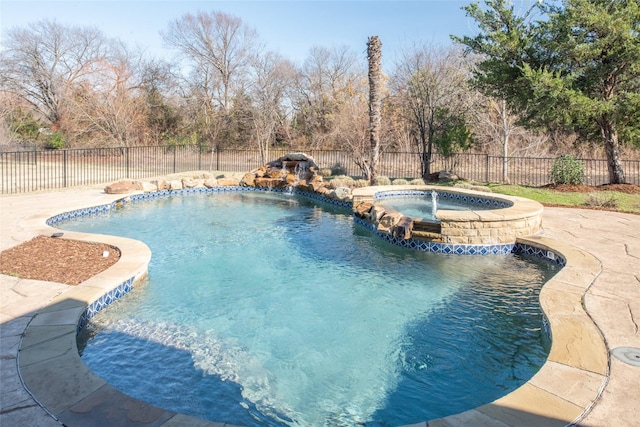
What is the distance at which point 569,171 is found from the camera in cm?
1240

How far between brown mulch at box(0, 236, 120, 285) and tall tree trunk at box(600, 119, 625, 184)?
1315cm

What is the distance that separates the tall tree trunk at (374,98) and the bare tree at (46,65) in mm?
19584

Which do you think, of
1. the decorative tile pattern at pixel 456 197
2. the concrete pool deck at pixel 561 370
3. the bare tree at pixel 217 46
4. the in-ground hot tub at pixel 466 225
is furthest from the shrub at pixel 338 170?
the bare tree at pixel 217 46

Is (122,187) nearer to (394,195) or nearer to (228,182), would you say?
(228,182)

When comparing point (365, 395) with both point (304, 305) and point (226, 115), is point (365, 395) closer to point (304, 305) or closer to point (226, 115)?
point (304, 305)

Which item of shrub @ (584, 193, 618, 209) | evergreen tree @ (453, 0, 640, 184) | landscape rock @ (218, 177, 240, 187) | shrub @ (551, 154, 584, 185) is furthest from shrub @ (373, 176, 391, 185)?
shrub @ (584, 193, 618, 209)

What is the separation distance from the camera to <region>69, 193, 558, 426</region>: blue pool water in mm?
3264

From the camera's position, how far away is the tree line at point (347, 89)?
11.4m

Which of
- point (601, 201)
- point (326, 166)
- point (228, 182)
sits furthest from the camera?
point (326, 166)

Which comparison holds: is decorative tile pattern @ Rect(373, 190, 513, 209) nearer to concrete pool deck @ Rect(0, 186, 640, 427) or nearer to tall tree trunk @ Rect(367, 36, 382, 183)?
tall tree trunk @ Rect(367, 36, 382, 183)

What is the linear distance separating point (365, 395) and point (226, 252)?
4.32 metres

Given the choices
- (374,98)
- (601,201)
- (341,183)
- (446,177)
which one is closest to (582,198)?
(601,201)

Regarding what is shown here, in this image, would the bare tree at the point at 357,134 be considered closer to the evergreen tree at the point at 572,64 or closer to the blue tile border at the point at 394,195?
the blue tile border at the point at 394,195

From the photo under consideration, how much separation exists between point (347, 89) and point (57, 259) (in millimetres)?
23703
